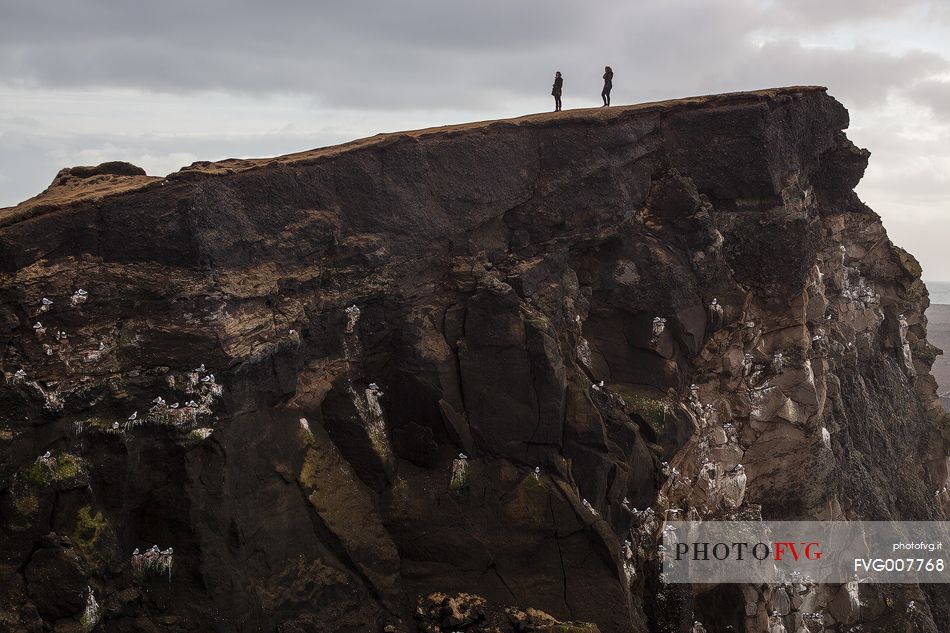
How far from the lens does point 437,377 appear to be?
2194 cm

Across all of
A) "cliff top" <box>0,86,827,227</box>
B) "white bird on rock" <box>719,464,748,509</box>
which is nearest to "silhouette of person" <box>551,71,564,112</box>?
"cliff top" <box>0,86,827,227</box>

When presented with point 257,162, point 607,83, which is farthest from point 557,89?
point 257,162

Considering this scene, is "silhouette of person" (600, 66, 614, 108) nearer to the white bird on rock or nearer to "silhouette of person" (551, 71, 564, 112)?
"silhouette of person" (551, 71, 564, 112)

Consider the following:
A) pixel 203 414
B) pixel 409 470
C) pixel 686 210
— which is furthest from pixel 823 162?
pixel 203 414

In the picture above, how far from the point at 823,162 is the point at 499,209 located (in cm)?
1310

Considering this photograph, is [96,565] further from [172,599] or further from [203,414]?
[203,414]

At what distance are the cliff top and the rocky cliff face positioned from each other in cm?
10

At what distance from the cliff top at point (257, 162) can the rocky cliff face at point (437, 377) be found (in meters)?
0.10

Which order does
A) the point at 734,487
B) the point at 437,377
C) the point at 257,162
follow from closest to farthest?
1. the point at 257,162
2. the point at 437,377
3. the point at 734,487

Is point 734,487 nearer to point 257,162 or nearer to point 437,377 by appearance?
point 437,377

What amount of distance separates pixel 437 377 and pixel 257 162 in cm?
677

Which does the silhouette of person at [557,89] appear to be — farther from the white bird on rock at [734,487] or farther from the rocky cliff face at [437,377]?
the white bird on rock at [734,487]

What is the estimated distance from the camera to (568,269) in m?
24.3

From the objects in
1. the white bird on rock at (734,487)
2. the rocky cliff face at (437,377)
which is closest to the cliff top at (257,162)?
the rocky cliff face at (437,377)
